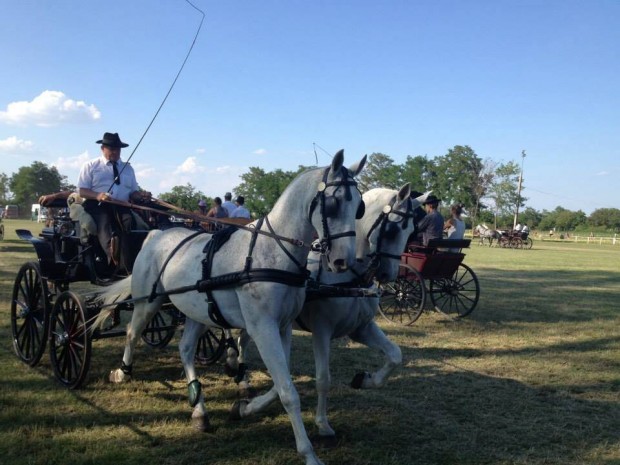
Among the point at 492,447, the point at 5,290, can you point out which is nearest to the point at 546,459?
the point at 492,447

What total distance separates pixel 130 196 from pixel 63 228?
922 mm

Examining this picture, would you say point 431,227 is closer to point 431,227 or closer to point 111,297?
point 431,227

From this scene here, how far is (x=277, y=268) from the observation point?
137 inches

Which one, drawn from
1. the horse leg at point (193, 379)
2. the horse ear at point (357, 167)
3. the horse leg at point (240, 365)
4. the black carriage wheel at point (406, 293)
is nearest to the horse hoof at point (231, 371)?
the horse leg at point (240, 365)

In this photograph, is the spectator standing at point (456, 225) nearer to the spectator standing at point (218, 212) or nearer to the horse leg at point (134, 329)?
the spectator standing at point (218, 212)

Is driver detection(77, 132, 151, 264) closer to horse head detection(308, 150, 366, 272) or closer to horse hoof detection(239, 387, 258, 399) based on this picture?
horse hoof detection(239, 387, 258, 399)

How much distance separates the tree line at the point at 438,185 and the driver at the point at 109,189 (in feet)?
155

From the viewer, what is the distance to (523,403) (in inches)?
201

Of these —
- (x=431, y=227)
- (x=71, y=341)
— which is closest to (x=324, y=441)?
(x=71, y=341)

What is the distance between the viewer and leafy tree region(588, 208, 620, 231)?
9581cm

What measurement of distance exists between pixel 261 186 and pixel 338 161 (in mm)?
73489

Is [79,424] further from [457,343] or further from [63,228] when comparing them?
[457,343]

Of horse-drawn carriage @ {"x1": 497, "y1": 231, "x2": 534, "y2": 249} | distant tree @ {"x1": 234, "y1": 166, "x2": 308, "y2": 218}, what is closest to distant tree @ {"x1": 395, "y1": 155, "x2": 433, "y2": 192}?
distant tree @ {"x1": 234, "y1": 166, "x2": 308, "y2": 218}

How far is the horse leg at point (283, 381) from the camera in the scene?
3.29m
